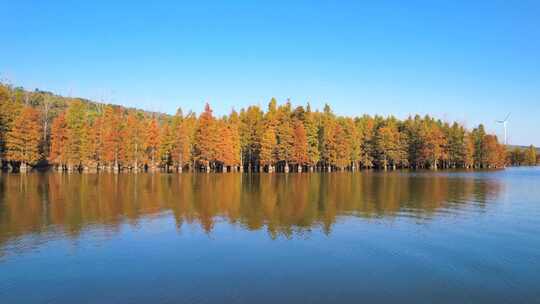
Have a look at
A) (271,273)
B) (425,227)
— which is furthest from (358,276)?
(425,227)

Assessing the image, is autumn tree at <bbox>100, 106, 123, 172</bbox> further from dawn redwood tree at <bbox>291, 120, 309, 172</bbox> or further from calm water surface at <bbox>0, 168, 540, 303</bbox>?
calm water surface at <bbox>0, 168, 540, 303</bbox>

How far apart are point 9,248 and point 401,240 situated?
16.4m

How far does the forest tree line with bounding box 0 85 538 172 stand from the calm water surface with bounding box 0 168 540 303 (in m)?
58.8

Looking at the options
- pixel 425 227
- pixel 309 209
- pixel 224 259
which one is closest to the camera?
pixel 224 259

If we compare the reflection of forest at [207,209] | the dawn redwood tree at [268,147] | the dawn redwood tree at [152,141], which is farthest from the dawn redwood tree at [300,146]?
the reflection of forest at [207,209]

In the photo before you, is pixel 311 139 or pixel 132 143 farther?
pixel 311 139

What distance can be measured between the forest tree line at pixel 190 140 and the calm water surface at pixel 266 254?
5878 centimetres

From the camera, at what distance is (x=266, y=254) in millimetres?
14820

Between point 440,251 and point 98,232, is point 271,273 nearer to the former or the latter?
point 440,251

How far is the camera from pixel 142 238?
17562mm

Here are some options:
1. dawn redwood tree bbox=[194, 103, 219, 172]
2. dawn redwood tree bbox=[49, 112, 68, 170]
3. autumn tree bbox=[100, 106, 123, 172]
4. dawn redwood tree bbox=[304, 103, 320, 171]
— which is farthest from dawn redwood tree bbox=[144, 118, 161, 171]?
dawn redwood tree bbox=[304, 103, 320, 171]

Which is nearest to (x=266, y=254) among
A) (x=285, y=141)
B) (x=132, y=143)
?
(x=285, y=141)

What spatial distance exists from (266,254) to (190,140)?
83274mm

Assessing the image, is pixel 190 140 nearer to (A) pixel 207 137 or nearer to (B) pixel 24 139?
(A) pixel 207 137
